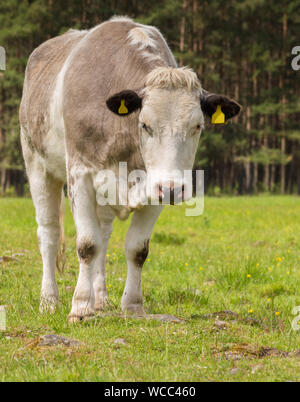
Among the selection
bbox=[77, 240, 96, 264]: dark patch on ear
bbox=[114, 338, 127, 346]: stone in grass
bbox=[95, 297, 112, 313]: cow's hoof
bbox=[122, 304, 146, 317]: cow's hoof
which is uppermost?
bbox=[77, 240, 96, 264]: dark patch on ear

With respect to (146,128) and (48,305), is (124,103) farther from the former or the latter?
(48,305)

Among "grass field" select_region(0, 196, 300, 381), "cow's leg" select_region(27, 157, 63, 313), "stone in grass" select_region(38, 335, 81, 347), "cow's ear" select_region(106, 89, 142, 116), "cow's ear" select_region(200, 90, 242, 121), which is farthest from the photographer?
"cow's leg" select_region(27, 157, 63, 313)

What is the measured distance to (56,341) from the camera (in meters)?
4.30

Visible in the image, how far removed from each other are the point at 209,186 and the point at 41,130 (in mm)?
33162

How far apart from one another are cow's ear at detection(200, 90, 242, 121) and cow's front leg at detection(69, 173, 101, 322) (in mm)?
1180

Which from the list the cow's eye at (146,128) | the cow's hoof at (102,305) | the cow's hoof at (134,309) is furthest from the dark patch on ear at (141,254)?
the cow's eye at (146,128)

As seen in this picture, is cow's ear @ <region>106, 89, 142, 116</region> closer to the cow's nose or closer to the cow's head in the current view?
the cow's head

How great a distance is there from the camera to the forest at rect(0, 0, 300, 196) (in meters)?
33.8

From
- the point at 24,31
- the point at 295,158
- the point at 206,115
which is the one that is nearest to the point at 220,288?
the point at 206,115

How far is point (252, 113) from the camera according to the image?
3772cm

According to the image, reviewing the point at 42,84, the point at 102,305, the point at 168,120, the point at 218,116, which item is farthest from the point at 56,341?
the point at 42,84

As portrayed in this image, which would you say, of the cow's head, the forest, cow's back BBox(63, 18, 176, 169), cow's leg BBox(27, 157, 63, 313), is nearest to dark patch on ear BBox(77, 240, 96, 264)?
cow's back BBox(63, 18, 176, 169)
